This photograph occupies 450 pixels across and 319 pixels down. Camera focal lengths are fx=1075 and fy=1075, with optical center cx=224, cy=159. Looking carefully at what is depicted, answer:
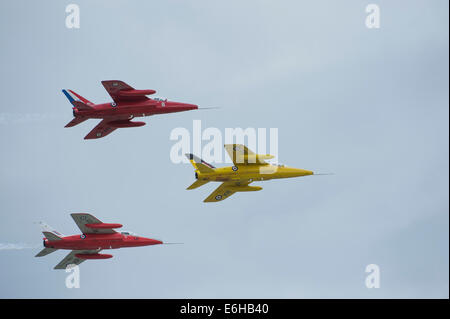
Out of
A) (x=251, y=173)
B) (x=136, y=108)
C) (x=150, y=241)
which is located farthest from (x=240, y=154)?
(x=150, y=241)

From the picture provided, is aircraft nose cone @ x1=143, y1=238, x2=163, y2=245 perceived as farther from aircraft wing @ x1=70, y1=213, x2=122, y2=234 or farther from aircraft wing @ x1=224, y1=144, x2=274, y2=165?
aircraft wing @ x1=224, y1=144, x2=274, y2=165

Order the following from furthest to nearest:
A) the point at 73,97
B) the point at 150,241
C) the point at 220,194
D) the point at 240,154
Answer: the point at 220,194, the point at 150,241, the point at 240,154, the point at 73,97

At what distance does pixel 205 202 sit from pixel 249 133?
6.54m

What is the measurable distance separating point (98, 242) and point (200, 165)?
9507mm

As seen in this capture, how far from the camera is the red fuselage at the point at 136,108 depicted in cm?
8012

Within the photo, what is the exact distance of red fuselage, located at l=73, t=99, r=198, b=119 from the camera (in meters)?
80.1

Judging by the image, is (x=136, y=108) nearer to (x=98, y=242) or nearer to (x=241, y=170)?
(x=241, y=170)

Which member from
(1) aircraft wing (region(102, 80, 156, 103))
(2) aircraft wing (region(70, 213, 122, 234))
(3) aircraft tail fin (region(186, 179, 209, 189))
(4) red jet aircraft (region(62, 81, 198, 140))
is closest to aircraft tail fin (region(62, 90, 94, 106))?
(4) red jet aircraft (region(62, 81, 198, 140))

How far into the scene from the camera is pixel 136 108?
8031 cm

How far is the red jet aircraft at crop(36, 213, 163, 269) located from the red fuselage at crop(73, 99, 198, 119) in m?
7.69

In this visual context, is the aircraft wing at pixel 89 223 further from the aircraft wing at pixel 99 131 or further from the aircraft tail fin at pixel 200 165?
the aircraft tail fin at pixel 200 165

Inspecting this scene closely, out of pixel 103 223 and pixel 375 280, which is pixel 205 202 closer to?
pixel 103 223

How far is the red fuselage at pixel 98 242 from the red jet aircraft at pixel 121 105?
851 centimetres
